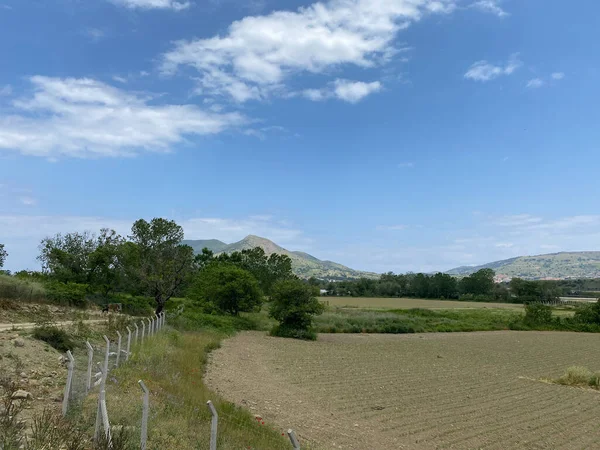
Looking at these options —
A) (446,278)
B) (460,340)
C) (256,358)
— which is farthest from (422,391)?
(446,278)

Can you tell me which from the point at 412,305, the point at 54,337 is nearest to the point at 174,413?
the point at 54,337

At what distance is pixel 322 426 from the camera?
12695mm

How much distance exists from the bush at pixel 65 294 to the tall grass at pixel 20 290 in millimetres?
1048

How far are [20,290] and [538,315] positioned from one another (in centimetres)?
5934

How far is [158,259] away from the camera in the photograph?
45.5 metres

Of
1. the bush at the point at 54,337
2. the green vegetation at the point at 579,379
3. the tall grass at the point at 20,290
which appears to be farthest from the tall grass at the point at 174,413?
the green vegetation at the point at 579,379

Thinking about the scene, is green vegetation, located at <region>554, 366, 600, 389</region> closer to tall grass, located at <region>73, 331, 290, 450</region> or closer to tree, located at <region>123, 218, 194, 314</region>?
tall grass, located at <region>73, 331, 290, 450</region>

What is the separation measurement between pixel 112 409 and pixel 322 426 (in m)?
5.88

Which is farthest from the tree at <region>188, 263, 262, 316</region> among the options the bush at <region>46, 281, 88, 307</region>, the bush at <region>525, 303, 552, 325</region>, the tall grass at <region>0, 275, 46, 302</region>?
the bush at <region>525, 303, 552, 325</region>

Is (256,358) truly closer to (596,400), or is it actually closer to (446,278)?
(596,400)

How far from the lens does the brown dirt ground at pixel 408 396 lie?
12773 mm

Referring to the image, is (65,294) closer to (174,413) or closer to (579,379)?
(174,413)

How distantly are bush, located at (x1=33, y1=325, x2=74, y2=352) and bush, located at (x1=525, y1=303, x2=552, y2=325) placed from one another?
5928 centimetres

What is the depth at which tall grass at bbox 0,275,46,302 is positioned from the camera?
29394 mm
